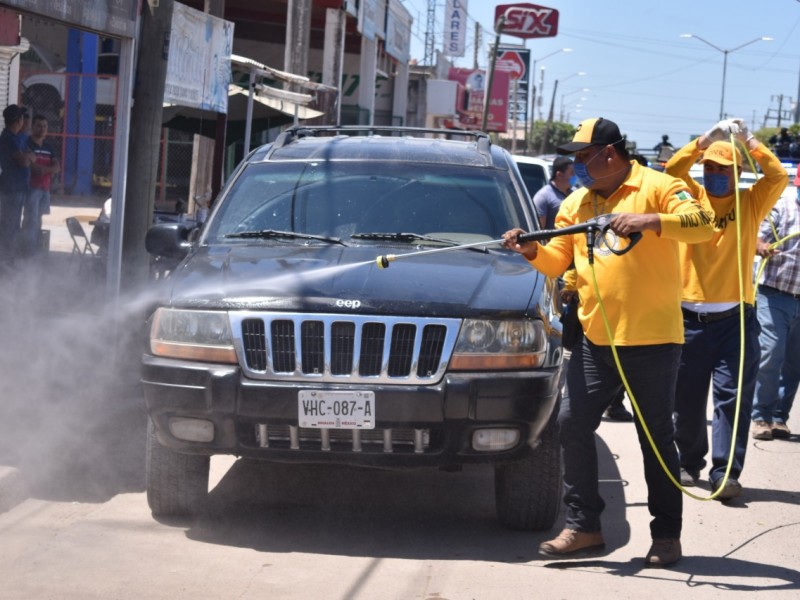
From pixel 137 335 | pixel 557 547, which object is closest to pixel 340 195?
pixel 557 547

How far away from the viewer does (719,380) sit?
6.52 m

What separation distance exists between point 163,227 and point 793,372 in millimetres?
4643

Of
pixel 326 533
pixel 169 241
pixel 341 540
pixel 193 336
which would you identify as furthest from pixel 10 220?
pixel 341 540

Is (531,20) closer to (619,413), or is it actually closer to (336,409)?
(619,413)

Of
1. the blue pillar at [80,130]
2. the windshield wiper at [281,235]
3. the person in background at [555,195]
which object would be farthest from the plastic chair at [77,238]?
the windshield wiper at [281,235]

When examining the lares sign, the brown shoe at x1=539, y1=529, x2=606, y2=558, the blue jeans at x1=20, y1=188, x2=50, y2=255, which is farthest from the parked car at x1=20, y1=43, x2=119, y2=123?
the lares sign

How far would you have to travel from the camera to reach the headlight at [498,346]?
5.05 metres

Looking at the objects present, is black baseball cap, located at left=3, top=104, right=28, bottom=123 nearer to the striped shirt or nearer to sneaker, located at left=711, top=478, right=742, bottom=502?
the striped shirt

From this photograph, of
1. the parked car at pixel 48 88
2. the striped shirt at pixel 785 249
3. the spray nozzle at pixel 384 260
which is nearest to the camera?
the spray nozzle at pixel 384 260

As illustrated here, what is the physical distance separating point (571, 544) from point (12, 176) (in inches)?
262

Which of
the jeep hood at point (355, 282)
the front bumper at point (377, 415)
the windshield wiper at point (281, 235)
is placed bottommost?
the front bumper at point (377, 415)

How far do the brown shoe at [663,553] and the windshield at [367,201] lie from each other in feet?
6.18

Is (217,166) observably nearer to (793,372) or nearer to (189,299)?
(793,372)

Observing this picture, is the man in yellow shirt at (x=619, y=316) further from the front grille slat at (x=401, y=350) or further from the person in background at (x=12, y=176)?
the person in background at (x=12, y=176)
